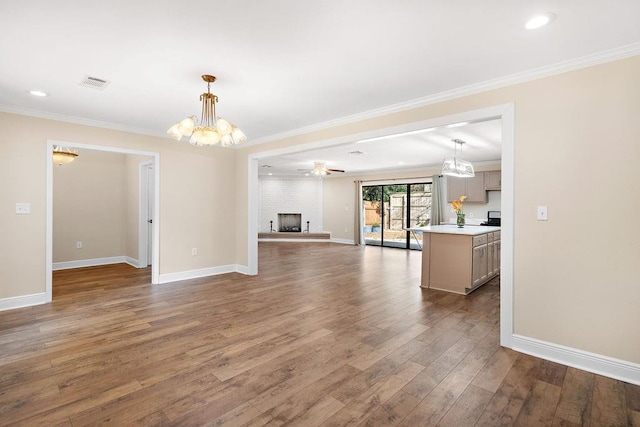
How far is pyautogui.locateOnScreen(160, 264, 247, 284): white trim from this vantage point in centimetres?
513

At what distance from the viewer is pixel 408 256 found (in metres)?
8.02

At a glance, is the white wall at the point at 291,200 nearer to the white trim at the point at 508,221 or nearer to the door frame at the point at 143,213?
the door frame at the point at 143,213

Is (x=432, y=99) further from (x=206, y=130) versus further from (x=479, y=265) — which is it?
(x=479, y=265)

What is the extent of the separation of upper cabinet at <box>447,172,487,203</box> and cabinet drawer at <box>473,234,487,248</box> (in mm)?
3093

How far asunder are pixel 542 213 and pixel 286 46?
2491mm

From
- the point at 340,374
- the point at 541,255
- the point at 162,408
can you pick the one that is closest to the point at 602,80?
the point at 541,255

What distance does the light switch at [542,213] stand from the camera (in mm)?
2629

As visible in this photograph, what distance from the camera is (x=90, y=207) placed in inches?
253

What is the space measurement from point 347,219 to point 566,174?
838 centimetres

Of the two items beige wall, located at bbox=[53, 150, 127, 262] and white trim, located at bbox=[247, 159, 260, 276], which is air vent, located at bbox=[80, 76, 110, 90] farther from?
beige wall, located at bbox=[53, 150, 127, 262]

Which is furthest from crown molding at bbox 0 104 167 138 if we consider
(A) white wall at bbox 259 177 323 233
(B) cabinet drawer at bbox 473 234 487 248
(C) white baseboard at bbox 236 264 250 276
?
(A) white wall at bbox 259 177 323 233

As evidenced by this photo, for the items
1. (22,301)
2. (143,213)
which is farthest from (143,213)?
(22,301)

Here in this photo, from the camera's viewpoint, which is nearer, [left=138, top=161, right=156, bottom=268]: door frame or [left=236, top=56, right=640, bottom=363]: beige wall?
[left=236, top=56, right=640, bottom=363]: beige wall

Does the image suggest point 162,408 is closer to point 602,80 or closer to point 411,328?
point 411,328
